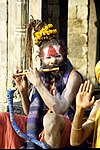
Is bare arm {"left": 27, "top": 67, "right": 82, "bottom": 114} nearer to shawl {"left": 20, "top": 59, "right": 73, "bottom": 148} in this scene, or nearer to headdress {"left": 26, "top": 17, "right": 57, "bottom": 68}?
shawl {"left": 20, "top": 59, "right": 73, "bottom": 148}

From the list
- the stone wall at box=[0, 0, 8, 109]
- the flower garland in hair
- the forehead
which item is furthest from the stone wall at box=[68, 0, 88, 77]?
the forehead

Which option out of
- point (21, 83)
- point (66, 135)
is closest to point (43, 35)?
point (21, 83)

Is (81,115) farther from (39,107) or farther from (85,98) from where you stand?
(39,107)

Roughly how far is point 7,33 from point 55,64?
15.7ft

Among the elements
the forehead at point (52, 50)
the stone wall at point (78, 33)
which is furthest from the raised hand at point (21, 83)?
the stone wall at point (78, 33)

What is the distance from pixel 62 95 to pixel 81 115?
678 millimetres

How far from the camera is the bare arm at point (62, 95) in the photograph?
4473 mm

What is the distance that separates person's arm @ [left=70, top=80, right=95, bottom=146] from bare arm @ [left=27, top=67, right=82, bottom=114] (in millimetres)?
486

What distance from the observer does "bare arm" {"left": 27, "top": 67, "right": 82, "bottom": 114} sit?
4.47 metres

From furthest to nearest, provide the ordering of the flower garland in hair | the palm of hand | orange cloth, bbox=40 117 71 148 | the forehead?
the flower garland in hair
the forehead
orange cloth, bbox=40 117 71 148
the palm of hand

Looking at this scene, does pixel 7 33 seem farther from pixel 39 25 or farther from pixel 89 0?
pixel 39 25

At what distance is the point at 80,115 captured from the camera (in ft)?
12.7

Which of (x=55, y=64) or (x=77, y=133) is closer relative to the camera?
(x=77, y=133)

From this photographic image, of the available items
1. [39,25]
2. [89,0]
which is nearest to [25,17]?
[89,0]
